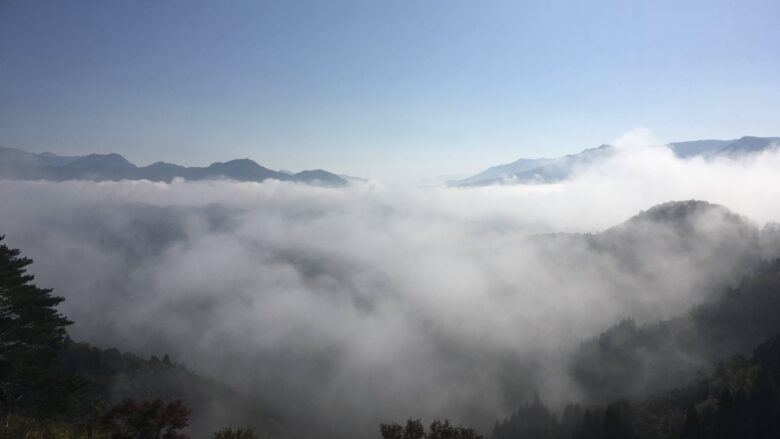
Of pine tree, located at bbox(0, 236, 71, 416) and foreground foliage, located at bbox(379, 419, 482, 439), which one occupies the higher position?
pine tree, located at bbox(0, 236, 71, 416)

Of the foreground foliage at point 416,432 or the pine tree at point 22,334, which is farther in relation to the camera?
the pine tree at point 22,334

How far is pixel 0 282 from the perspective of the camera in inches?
1391

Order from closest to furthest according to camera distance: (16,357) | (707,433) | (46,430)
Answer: (46,430)
(16,357)
(707,433)

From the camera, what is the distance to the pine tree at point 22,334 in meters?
33.9

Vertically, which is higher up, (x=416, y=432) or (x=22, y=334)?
(x=22, y=334)

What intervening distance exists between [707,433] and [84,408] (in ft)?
437

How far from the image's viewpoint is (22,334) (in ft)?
117

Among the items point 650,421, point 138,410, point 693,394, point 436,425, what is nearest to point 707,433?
point 650,421

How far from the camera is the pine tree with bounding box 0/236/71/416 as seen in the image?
3390 cm

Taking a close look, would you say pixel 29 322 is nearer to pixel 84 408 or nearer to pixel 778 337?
pixel 84 408

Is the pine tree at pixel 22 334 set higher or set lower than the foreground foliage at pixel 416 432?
higher

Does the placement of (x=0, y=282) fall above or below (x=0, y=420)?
above

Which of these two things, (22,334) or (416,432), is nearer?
(416,432)

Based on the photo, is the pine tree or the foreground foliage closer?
the foreground foliage
